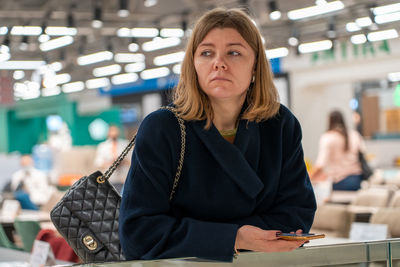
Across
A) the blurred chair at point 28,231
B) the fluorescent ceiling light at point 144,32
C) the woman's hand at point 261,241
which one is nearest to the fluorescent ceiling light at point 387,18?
the fluorescent ceiling light at point 144,32

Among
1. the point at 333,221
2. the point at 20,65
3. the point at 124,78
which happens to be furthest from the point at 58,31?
the point at 124,78

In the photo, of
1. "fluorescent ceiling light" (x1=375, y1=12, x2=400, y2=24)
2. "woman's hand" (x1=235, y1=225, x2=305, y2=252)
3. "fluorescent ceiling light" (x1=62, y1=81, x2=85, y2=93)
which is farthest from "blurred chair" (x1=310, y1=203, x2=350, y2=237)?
"fluorescent ceiling light" (x1=62, y1=81, x2=85, y2=93)

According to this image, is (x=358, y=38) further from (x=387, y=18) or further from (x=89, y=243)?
(x=89, y=243)

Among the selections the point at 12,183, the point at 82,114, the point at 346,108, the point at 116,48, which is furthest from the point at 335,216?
the point at 82,114

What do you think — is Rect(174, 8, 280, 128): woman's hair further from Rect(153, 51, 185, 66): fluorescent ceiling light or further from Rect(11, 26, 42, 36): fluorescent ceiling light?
Rect(153, 51, 185, 66): fluorescent ceiling light

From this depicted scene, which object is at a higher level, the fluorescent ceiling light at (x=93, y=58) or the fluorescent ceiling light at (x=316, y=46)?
the fluorescent ceiling light at (x=93, y=58)

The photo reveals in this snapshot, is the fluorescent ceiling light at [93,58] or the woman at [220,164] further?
the fluorescent ceiling light at [93,58]

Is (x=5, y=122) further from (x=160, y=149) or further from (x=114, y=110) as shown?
(x=160, y=149)

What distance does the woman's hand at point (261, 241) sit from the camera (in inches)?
57.0

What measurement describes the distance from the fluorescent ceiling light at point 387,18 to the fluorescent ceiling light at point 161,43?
12.6ft

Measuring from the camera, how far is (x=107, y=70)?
1731 centimetres

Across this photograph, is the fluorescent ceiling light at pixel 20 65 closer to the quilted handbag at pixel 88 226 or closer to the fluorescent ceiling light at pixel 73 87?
the fluorescent ceiling light at pixel 73 87

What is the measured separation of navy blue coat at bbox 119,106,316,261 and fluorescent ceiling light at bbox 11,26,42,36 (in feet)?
29.3

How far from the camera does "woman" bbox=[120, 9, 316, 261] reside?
1.49m
